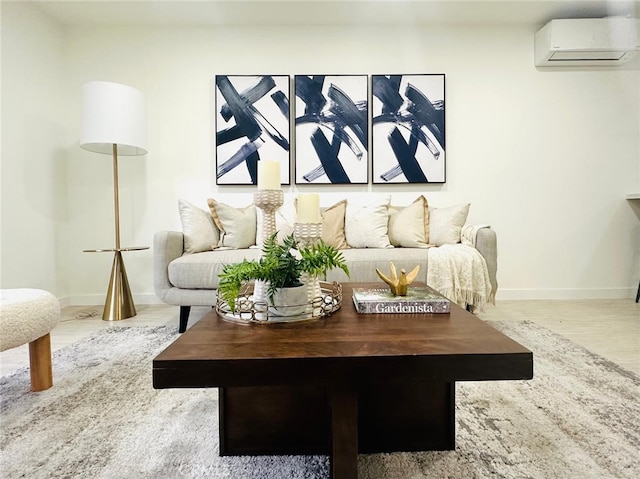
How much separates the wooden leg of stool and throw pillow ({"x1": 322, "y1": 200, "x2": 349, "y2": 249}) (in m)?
1.60

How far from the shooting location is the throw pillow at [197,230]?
92.1 inches

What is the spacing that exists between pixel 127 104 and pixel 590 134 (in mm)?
3562

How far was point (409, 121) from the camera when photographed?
9.60 ft

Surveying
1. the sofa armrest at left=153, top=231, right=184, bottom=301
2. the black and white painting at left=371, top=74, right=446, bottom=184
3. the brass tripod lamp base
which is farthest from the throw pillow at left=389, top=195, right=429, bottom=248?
the brass tripod lamp base

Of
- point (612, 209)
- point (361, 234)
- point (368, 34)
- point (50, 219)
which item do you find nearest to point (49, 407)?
point (361, 234)

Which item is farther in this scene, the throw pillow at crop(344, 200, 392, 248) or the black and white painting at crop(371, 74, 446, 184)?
the black and white painting at crop(371, 74, 446, 184)

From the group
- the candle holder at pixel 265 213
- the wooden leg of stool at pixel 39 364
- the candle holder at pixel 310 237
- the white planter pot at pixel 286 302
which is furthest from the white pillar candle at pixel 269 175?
the wooden leg of stool at pixel 39 364

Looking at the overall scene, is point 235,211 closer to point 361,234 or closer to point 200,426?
point 361,234

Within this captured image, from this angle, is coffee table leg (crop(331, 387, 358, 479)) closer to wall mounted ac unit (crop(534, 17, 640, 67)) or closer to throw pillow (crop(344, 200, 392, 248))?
throw pillow (crop(344, 200, 392, 248))

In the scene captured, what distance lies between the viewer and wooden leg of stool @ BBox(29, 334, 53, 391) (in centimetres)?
135

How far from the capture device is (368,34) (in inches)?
117

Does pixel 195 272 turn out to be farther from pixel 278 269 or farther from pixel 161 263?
pixel 278 269

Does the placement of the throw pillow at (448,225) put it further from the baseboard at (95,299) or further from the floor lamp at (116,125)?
the baseboard at (95,299)

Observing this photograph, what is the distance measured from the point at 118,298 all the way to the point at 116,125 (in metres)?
1.14
